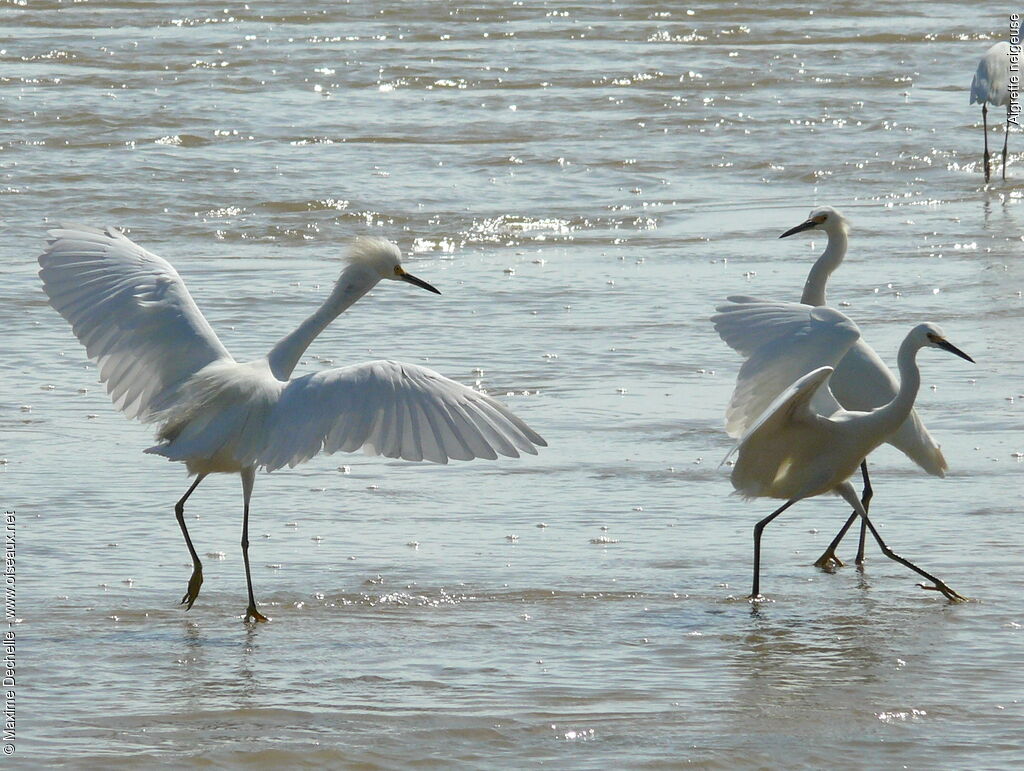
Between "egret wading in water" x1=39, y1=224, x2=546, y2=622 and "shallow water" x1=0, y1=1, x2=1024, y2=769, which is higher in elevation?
"egret wading in water" x1=39, y1=224, x2=546, y2=622

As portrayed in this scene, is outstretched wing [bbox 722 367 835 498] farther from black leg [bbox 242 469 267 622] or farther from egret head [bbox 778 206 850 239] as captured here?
egret head [bbox 778 206 850 239]

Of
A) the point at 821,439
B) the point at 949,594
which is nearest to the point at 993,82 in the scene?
the point at 821,439

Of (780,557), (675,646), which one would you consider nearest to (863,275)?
(780,557)

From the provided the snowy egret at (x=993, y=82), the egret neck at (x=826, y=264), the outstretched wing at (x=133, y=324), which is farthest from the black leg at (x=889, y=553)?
the snowy egret at (x=993, y=82)

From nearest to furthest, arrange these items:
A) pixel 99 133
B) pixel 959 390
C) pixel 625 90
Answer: pixel 959 390 < pixel 99 133 < pixel 625 90

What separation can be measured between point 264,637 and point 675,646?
50.9 inches

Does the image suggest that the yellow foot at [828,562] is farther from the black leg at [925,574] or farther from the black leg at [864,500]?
the black leg at [925,574]

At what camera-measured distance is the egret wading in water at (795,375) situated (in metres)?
6.11

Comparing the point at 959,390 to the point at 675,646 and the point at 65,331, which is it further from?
the point at 65,331

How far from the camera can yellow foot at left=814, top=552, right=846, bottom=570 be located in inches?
252

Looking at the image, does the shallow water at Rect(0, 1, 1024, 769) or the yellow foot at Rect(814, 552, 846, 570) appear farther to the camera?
the yellow foot at Rect(814, 552, 846, 570)

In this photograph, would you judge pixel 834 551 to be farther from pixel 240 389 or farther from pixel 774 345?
pixel 240 389

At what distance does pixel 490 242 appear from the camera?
12.4 meters

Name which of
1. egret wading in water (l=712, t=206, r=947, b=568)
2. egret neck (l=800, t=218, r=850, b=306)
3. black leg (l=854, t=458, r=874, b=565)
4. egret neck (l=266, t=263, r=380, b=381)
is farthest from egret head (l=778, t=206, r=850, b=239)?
egret neck (l=266, t=263, r=380, b=381)
